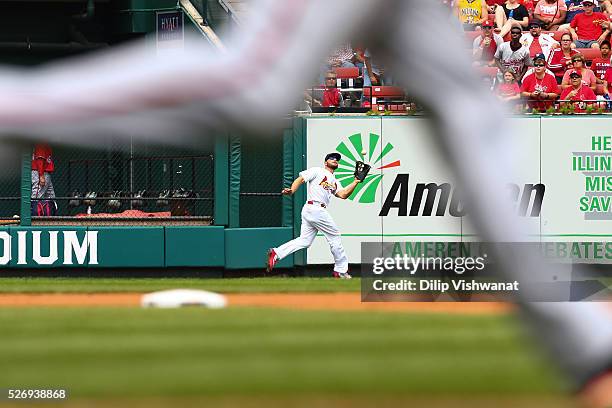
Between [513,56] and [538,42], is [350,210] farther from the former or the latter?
[538,42]

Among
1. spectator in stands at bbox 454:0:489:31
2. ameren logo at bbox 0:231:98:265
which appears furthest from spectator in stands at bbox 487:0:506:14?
ameren logo at bbox 0:231:98:265

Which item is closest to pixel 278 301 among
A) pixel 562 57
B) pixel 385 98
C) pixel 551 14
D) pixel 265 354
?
pixel 265 354

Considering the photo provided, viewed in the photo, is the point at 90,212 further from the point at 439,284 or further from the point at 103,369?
the point at 103,369

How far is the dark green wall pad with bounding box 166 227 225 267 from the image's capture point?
66.3 ft

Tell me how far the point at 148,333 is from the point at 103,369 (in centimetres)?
A: 195

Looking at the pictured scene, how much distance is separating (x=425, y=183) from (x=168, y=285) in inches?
214

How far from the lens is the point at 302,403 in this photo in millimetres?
5281

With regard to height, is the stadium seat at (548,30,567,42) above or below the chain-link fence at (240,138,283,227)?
above

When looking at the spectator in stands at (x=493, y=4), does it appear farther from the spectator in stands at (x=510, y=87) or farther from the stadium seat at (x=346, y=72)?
the stadium seat at (x=346, y=72)

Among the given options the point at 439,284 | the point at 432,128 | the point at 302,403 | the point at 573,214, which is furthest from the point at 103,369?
the point at 573,214

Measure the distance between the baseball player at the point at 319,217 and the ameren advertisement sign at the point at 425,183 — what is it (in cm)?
93

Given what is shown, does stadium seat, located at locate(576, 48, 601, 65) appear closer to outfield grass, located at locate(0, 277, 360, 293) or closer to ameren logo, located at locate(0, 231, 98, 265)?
outfield grass, located at locate(0, 277, 360, 293)

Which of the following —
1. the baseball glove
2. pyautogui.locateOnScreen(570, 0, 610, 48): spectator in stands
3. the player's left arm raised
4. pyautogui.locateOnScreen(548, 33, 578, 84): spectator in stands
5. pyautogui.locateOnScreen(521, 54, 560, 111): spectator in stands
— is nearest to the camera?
the player's left arm raised

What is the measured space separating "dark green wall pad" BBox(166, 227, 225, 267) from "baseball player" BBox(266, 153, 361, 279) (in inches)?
42.8
